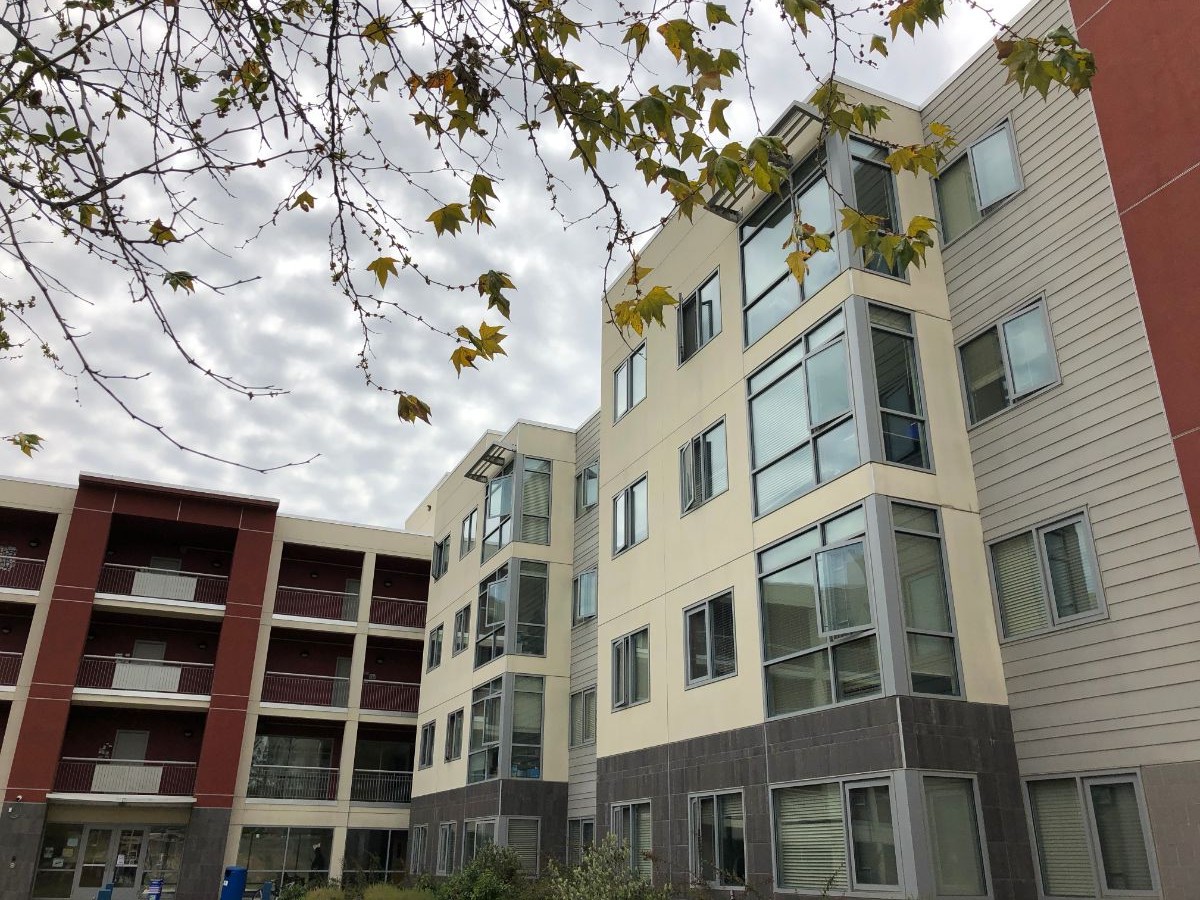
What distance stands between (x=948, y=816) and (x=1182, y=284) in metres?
5.61

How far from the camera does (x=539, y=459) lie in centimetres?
2384

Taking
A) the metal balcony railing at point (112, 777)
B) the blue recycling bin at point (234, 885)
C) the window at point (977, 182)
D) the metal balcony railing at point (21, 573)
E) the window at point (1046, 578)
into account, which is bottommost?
the blue recycling bin at point (234, 885)

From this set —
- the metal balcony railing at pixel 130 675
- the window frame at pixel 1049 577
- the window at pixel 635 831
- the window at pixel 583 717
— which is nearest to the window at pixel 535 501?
the window at pixel 583 717

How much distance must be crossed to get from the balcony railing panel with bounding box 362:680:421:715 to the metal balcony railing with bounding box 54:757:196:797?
5752 mm

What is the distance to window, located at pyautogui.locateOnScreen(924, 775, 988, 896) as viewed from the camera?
30.9ft

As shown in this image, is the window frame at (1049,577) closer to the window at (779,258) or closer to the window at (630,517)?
the window at (779,258)

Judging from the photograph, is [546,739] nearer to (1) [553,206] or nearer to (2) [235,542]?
(2) [235,542]

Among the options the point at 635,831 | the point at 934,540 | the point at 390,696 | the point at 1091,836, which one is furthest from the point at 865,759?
the point at 390,696

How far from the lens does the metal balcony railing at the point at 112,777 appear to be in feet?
85.0

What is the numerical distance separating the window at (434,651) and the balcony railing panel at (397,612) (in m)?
2.55

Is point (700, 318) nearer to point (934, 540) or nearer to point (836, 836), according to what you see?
point (934, 540)

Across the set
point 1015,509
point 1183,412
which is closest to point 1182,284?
point 1183,412

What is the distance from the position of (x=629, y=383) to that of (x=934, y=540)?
8.08 metres

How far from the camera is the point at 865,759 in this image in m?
10.1
